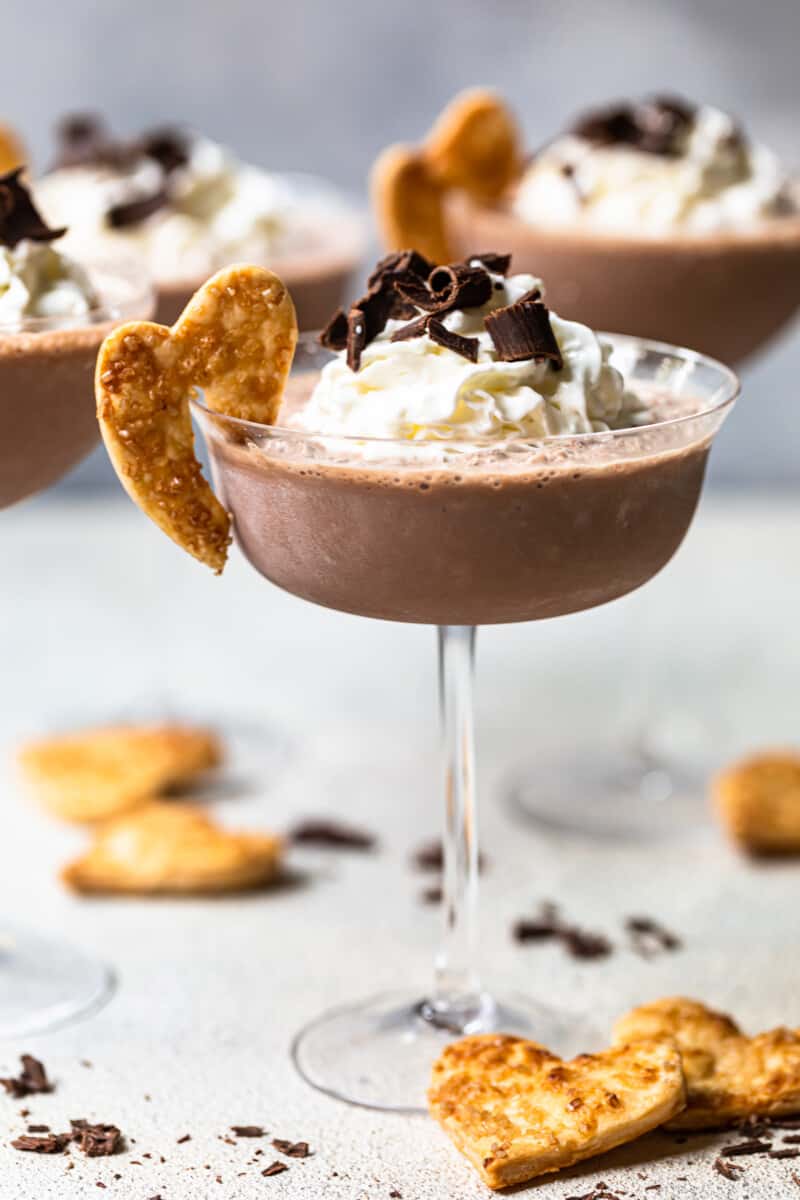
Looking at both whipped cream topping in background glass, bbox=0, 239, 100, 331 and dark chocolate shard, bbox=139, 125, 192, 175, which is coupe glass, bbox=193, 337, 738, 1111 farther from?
dark chocolate shard, bbox=139, 125, 192, 175

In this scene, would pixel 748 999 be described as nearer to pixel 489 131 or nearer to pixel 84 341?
pixel 84 341

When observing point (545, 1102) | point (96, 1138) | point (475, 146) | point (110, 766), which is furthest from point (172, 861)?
point (475, 146)

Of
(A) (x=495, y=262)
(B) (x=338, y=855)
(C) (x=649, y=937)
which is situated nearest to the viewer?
(A) (x=495, y=262)

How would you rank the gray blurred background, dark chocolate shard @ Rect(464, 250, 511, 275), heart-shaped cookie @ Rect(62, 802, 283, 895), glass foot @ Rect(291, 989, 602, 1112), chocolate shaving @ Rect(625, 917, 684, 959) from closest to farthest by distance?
dark chocolate shard @ Rect(464, 250, 511, 275) < glass foot @ Rect(291, 989, 602, 1112) < chocolate shaving @ Rect(625, 917, 684, 959) < heart-shaped cookie @ Rect(62, 802, 283, 895) < the gray blurred background

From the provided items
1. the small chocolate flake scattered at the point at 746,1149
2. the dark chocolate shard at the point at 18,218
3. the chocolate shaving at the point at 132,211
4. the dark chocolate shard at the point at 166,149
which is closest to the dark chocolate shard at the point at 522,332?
the dark chocolate shard at the point at 18,218

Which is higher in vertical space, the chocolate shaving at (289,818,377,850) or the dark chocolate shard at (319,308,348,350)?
the dark chocolate shard at (319,308,348,350)

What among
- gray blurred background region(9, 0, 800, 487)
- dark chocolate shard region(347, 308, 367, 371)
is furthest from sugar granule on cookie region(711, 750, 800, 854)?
gray blurred background region(9, 0, 800, 487)

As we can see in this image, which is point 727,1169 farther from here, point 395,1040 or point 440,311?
point 440,311

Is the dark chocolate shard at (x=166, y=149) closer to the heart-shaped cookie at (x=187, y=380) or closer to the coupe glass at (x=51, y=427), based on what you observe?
the coupe glass at (x=51, y=427)
